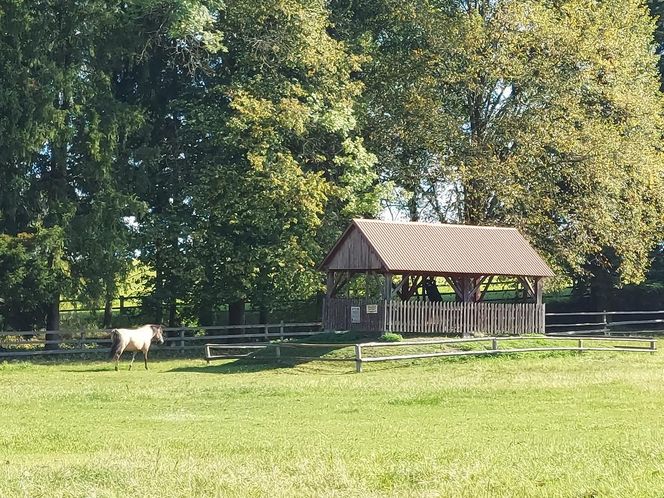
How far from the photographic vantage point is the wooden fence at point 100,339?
112ft

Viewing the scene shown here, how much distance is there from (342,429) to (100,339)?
21.2 m

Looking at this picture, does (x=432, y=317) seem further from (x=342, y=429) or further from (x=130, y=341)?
(x=342, y=429)

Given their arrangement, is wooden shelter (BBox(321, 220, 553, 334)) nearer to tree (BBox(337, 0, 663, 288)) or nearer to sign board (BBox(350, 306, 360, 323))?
sign board (BBox(350, 306, 360, 323))

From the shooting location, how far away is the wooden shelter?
31353mm

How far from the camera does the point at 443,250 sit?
1278 inches

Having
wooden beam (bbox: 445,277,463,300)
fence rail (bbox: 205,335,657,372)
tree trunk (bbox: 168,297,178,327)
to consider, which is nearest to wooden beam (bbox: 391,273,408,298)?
wooden beam (bbox: 445,277,463,300)

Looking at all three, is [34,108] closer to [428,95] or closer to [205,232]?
[205,232]

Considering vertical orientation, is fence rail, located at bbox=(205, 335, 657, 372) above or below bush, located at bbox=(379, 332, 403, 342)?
below

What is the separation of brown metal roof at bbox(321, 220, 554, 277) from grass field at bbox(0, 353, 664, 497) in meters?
4.16

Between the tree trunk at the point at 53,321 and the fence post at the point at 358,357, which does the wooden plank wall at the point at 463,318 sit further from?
the tree trunk at the point at 53,321

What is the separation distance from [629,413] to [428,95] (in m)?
23.6

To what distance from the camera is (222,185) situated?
3625 centimetres

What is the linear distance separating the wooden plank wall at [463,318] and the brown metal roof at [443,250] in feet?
4.00

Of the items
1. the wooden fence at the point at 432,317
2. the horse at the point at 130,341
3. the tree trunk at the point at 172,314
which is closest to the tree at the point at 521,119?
the wooden fence at the point at 432,317
